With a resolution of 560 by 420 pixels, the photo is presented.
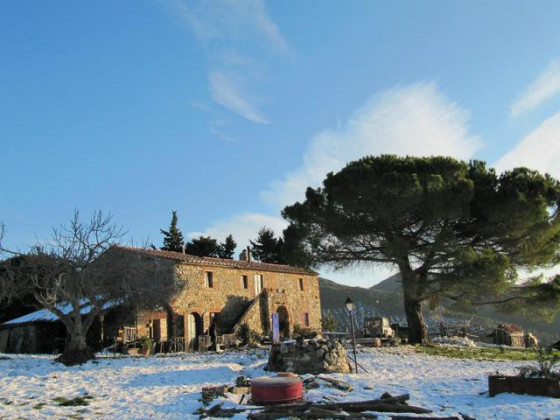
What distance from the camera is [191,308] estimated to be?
24469 mm

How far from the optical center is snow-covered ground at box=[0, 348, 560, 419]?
849 cm

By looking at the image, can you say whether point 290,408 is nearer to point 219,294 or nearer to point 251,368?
point 251,368

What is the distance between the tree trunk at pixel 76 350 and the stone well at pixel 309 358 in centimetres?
614

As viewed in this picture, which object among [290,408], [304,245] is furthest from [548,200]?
[290,408]

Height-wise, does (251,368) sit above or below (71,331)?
below

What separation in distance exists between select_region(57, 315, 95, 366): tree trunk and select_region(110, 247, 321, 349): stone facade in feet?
16.7

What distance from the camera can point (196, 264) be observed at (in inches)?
998

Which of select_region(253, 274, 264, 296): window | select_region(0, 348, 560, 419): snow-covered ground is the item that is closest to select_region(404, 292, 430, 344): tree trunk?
select_region(0, 348, 560, 419): snow-covered ground

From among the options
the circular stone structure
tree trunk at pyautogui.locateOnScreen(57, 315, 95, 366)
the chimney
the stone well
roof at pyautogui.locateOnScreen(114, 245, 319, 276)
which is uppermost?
the chimney

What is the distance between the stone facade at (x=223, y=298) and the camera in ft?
76.6

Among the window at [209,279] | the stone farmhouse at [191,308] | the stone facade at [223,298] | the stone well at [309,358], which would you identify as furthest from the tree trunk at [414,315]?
the window at [209,279]

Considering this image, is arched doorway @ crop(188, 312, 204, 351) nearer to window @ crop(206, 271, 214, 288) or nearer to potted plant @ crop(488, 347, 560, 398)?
window @ crop(206, 271, 214, 288)

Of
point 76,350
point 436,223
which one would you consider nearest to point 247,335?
point 76,350

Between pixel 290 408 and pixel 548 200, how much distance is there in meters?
15.1
